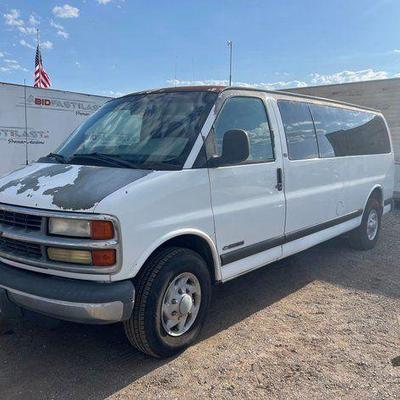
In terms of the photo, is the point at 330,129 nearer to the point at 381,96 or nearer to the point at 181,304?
the point at 181,304

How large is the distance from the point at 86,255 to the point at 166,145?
1159 millimetres

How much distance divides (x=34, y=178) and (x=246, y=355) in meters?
2.25

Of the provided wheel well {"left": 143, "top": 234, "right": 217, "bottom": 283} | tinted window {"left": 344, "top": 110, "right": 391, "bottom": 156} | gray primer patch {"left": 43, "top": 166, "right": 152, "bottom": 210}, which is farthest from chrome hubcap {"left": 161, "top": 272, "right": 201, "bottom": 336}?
tinted window {"left": 344, "top": 110, "right": 391, "bottom": 156}

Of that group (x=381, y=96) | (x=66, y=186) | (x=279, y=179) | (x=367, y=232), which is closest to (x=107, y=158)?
(x=66, y=186)

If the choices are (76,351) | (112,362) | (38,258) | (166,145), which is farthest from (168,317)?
(166,145)

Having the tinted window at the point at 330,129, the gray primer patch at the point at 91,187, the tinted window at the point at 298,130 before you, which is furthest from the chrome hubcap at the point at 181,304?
the tinted window at the point at 330,129

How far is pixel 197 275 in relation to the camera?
3623 millimetres

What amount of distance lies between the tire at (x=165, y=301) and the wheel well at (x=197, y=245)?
0.30ft

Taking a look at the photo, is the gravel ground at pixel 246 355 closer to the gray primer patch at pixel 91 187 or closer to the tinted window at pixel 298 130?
the gray primer patch at pixel 91 187

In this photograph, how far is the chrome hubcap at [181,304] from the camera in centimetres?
346

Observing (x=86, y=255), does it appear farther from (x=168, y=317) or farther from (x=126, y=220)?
(x=168, y=317)

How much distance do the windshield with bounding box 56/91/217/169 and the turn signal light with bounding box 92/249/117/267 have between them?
0.80m

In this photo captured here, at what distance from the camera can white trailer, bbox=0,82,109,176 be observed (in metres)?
9.57

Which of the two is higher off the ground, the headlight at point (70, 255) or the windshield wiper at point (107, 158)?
the windshield wiper at point (107, 158)
